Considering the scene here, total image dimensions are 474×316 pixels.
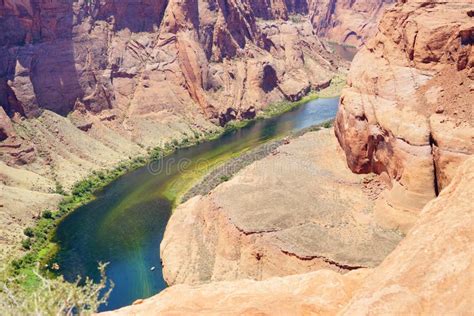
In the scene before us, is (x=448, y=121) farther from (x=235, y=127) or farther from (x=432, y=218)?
(x=235, y=127)

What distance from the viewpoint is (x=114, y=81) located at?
86.2 m

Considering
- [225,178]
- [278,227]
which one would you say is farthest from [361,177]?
[225,178]

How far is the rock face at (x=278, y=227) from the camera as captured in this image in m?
39.9

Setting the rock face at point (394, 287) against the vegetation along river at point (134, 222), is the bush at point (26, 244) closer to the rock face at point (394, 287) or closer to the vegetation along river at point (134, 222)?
the vegetation along river at point (134, 222)

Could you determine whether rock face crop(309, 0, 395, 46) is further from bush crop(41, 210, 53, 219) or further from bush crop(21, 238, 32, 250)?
bush crop(21, 238, 32, 250)

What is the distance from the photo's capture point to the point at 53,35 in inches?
3036

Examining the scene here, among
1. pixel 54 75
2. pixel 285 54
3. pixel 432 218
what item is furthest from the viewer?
pixel 285 54

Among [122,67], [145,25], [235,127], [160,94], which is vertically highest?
[145,25]

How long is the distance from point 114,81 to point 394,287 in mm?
77343

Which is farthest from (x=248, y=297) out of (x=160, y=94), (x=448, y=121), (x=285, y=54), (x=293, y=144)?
(x=285, y=54)

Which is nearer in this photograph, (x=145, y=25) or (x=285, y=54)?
(x=145, y=25)

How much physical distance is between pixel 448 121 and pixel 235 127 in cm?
5371

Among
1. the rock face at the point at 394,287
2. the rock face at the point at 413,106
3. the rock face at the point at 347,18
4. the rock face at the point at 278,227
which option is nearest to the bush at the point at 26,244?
the rock face at the point at 278,227

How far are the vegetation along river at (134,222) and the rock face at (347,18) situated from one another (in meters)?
102
